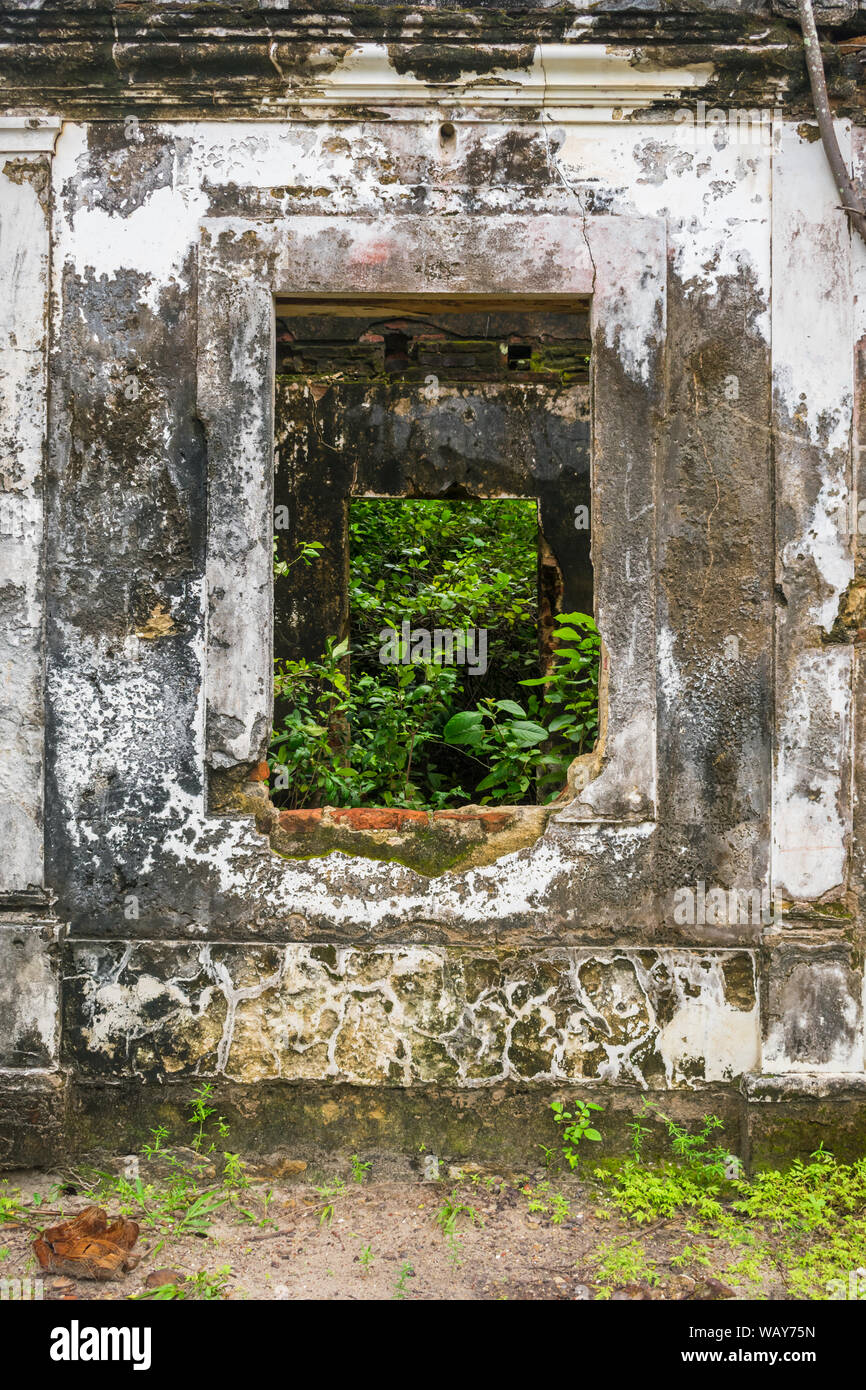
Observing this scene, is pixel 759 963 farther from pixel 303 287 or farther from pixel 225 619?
pixel 303 287

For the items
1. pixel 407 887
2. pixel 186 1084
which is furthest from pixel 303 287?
pixel 186 1084

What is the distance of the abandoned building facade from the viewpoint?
3.27 metres

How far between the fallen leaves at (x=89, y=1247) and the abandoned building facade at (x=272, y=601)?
19.4 inches

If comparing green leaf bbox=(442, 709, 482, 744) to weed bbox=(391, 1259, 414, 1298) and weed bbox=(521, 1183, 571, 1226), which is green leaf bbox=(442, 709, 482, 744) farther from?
weed bbox=(391, 1259, 414, 1298)

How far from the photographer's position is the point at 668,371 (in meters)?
3.33

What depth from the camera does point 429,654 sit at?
7.20 metres

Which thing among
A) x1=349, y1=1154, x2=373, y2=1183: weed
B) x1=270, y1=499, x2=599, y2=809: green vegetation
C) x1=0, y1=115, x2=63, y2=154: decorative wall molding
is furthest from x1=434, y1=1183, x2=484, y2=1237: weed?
x1=0, y1=115, x2=63, y2=154: decorative wall molding

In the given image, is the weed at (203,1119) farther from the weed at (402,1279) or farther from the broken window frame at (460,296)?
the broken window frame at (460,296)

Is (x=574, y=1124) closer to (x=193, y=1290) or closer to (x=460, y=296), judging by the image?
(x=193, y=1290)

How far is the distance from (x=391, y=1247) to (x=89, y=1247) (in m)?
0.82

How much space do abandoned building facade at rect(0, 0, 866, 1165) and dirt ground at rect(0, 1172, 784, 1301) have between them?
18 cm

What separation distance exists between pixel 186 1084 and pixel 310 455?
468cm

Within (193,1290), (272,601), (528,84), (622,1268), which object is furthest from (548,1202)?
(528,84)

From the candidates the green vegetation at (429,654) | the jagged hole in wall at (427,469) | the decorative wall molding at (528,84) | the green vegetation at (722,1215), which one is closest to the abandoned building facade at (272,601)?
the decorative wall molding at (528,84)
